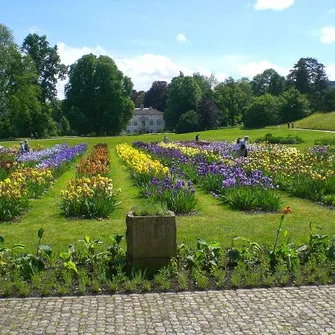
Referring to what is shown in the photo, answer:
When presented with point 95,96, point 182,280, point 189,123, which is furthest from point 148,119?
point 182,280

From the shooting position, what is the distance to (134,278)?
243 inches

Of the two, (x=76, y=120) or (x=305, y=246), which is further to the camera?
(x=76, y=120)

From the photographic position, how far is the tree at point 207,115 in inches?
3022

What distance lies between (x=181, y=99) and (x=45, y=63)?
2640 cm

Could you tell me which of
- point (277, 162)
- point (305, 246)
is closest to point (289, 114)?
point (277, 162)

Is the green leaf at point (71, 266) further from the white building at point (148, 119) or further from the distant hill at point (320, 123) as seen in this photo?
the white building at point (148, 119)

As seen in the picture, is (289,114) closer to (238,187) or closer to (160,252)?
(238,187)

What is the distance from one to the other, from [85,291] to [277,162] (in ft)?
44.8

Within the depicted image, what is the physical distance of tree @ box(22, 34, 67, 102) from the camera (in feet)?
227

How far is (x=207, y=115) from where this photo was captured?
76688 millimetres

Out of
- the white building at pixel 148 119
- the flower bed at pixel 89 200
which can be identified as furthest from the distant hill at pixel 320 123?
the white building at pixel 148 119

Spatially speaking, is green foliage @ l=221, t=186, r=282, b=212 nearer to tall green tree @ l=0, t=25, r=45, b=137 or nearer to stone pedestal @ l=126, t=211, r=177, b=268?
stone pedestal @ l=126, t=211, r=177, b=268

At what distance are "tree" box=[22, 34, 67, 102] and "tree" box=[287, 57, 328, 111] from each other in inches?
1947

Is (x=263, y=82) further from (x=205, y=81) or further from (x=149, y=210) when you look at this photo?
(x=149, y=210)
